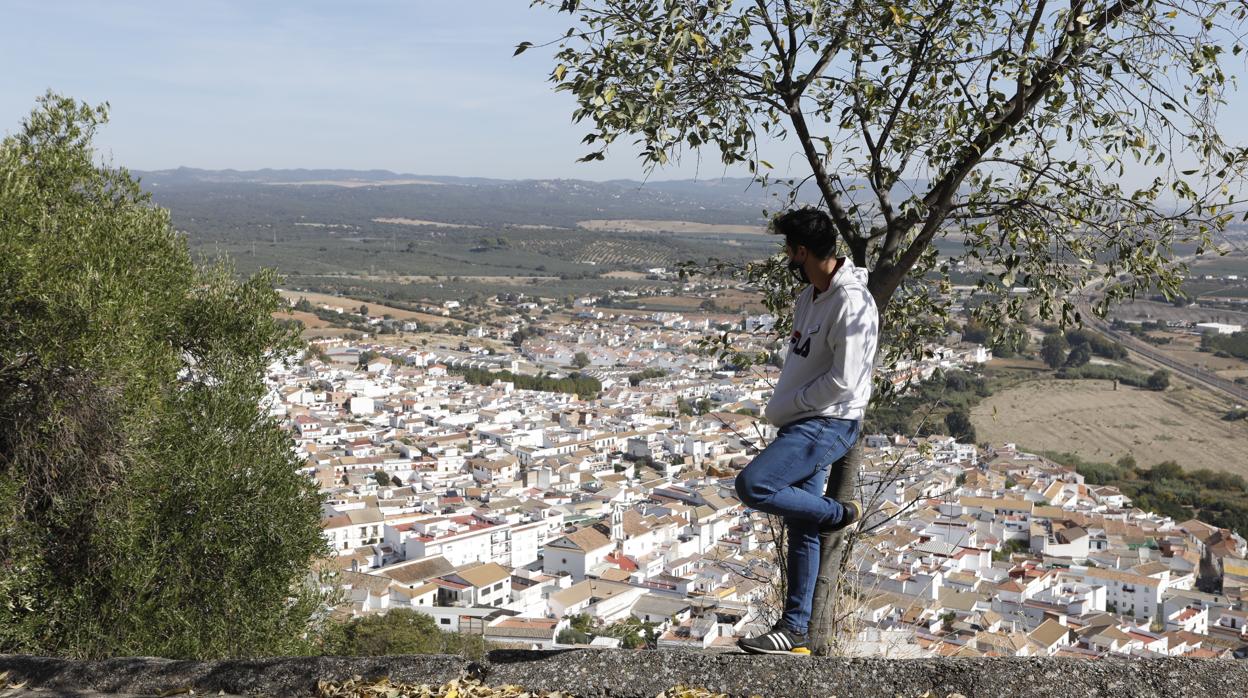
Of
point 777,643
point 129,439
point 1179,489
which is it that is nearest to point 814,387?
point 777,643

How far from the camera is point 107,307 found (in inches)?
305

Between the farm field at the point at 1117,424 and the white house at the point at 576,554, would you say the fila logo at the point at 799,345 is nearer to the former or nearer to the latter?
the white house at the point at 576,554

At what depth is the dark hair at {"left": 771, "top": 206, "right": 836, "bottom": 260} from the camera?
351 cm

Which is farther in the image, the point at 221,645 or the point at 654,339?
the point at 654,339

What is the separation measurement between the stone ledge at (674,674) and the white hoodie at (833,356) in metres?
0.85

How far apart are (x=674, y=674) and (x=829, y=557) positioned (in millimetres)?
983

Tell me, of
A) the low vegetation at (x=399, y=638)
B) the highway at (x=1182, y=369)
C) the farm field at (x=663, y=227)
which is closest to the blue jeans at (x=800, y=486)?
the low vegetation at (x=399, y=638)

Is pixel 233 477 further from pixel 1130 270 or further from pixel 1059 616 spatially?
pixel 1059 616

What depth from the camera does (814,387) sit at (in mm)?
3439

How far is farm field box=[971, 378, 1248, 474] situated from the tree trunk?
41.4 m

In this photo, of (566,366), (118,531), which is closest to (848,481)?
(118,531)

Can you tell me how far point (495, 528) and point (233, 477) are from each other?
2490cm

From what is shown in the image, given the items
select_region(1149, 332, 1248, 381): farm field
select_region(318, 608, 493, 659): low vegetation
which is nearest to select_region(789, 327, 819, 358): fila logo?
select_region(318, 608, 493, 659): low vegetation

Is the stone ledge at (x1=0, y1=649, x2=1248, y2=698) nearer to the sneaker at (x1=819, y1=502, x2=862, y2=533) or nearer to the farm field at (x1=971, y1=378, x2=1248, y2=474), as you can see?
the sneaker at (x1=819, y1=502, x2=862, y2=533)
